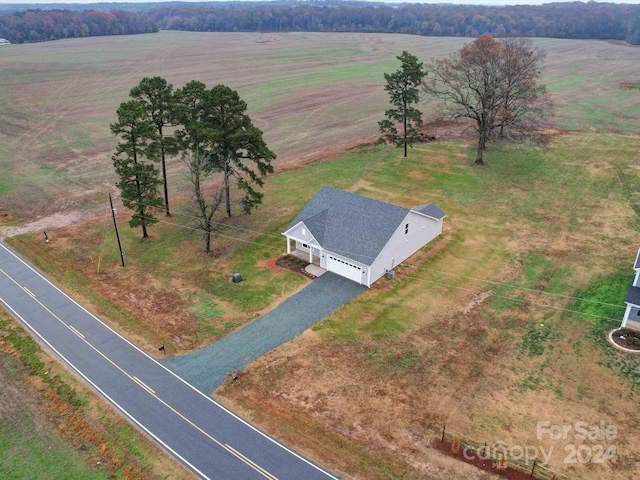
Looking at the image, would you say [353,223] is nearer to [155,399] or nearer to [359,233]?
[359,233]

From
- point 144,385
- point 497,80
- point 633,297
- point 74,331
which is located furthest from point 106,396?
point 497,80

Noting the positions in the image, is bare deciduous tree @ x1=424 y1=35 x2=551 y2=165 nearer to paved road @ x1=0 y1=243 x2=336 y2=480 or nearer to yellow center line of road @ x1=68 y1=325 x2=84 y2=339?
paved road @ x1=0 y1=243 x2=336 y2=480

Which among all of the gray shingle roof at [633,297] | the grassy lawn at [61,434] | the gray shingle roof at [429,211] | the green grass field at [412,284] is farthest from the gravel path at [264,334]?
the gray shingle roof at [633,297]

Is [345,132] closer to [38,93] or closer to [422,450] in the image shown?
[422,450]

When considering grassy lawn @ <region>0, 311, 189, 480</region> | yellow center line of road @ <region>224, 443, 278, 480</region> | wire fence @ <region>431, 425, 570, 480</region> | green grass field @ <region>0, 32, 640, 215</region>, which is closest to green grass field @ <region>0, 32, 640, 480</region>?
wire fence @ <region>431, 425, 570, 480</region>

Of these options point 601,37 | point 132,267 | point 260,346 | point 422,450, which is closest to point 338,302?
point 260,346

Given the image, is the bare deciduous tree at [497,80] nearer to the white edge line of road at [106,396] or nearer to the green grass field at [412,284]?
the green grass field at [412,284]
